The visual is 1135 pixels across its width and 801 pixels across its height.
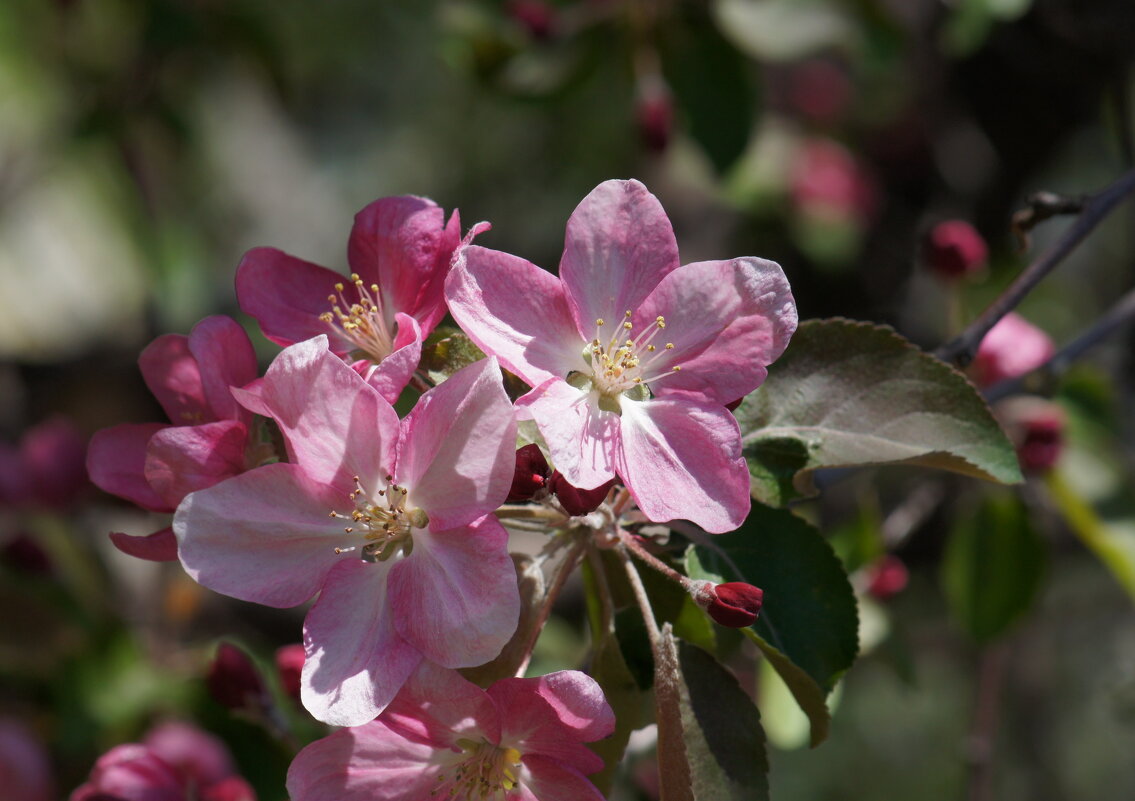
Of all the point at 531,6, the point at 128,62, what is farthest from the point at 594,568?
the point at 128,62

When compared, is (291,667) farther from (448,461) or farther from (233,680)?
(448,461)

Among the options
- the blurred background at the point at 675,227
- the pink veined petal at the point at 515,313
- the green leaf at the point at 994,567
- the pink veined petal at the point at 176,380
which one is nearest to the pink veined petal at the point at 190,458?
the pink veined petal at the point at 176,380

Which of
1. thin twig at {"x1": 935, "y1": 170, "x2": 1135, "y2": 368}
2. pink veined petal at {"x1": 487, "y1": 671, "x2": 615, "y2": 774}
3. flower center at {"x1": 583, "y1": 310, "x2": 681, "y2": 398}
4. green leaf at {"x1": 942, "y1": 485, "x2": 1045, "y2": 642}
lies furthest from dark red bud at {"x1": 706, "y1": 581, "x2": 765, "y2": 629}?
green leaf at {"x1": 942, "y1": 485, "x2": 1045, "y2": 642}

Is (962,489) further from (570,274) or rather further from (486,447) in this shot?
(486,447)

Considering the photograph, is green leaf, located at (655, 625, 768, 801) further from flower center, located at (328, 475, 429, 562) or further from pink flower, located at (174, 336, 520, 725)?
flower center, located at (328, 475, 429, 562)

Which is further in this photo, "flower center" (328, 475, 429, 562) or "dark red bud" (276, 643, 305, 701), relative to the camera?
"dark red bud" (276, 643, 305, 701)

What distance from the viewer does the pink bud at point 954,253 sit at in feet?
4.88

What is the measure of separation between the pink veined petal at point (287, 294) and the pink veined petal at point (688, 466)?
35cm

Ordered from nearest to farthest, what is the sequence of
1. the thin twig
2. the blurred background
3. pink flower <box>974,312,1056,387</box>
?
the thin twig → pink flower <box>974,312,1056,387</box> → the blurred background

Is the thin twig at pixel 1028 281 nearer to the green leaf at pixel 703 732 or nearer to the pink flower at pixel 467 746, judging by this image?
the green leaf at pixel 703 732

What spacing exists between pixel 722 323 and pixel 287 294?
47 centimetres

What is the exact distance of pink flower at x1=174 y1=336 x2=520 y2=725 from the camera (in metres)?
0.83

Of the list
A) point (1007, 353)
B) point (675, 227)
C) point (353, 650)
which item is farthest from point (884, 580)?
point (675, 227)

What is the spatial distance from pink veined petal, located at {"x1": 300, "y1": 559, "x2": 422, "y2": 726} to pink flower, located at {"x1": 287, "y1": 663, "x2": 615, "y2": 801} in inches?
1.3
